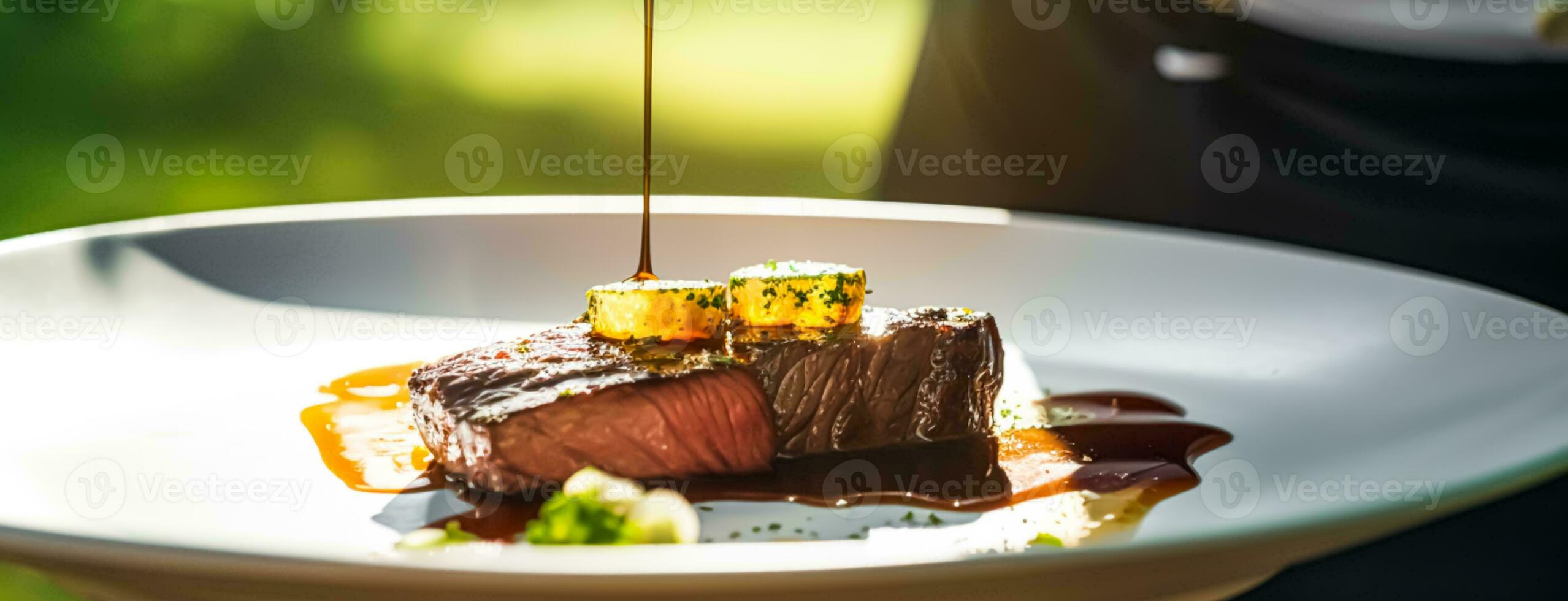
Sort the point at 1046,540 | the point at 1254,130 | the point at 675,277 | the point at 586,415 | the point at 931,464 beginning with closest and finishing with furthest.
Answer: the point at 1046,540 → the point at 586,415 → the point at 931,464 → the point at 675,277 → the point at 1254,130

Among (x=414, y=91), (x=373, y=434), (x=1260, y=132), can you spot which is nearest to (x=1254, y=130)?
(x=1260, y=132)

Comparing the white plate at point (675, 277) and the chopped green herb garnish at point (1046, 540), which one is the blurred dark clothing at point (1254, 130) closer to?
the white plate at point (675, 277)

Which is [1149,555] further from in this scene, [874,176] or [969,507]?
[874,176]

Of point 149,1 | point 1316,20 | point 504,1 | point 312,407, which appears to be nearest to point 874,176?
point 504,1

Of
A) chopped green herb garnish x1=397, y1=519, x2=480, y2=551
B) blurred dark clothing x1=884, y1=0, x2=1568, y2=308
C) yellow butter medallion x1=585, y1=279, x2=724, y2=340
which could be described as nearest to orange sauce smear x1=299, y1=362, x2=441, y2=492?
chopped green herb garnish x1=397, y1=519, x2=480, y2=551

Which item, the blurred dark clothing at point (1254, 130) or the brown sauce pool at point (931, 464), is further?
the blurred dark clothing at point (1254, 130)

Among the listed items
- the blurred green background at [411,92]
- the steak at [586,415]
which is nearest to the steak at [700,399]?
the steak at [586,415]

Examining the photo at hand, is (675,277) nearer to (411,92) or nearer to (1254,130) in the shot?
(1254,130)
